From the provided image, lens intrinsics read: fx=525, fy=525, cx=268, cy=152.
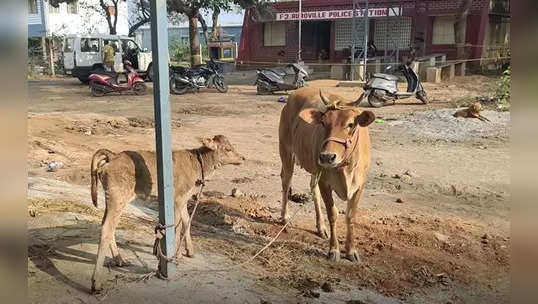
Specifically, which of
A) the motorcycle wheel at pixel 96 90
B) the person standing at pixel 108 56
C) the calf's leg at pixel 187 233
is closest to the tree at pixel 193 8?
the person standing at pixel 108 56

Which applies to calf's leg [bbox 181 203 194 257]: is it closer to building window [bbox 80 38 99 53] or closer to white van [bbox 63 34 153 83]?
white van [bbox 63 34 153 83]

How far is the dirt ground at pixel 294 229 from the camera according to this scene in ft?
13.1

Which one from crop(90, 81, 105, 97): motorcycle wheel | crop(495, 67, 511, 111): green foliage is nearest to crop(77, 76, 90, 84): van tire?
crop(90, 81, 105, 97): motorcycle wheel

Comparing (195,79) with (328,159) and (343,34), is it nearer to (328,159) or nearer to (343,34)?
(343,34)

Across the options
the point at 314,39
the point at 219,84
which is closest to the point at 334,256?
the point at 219,84

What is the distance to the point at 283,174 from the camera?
6.50m

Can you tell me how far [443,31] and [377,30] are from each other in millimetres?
3476

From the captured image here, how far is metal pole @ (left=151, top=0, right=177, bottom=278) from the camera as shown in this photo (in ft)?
11.8

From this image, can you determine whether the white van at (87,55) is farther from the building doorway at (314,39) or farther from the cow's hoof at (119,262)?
the cow's hoof at (119,262)

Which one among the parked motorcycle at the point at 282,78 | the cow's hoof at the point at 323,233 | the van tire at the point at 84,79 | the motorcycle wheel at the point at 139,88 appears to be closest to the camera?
the cow's hoof at the point at 323,233

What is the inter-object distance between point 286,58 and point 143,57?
28.6ft
